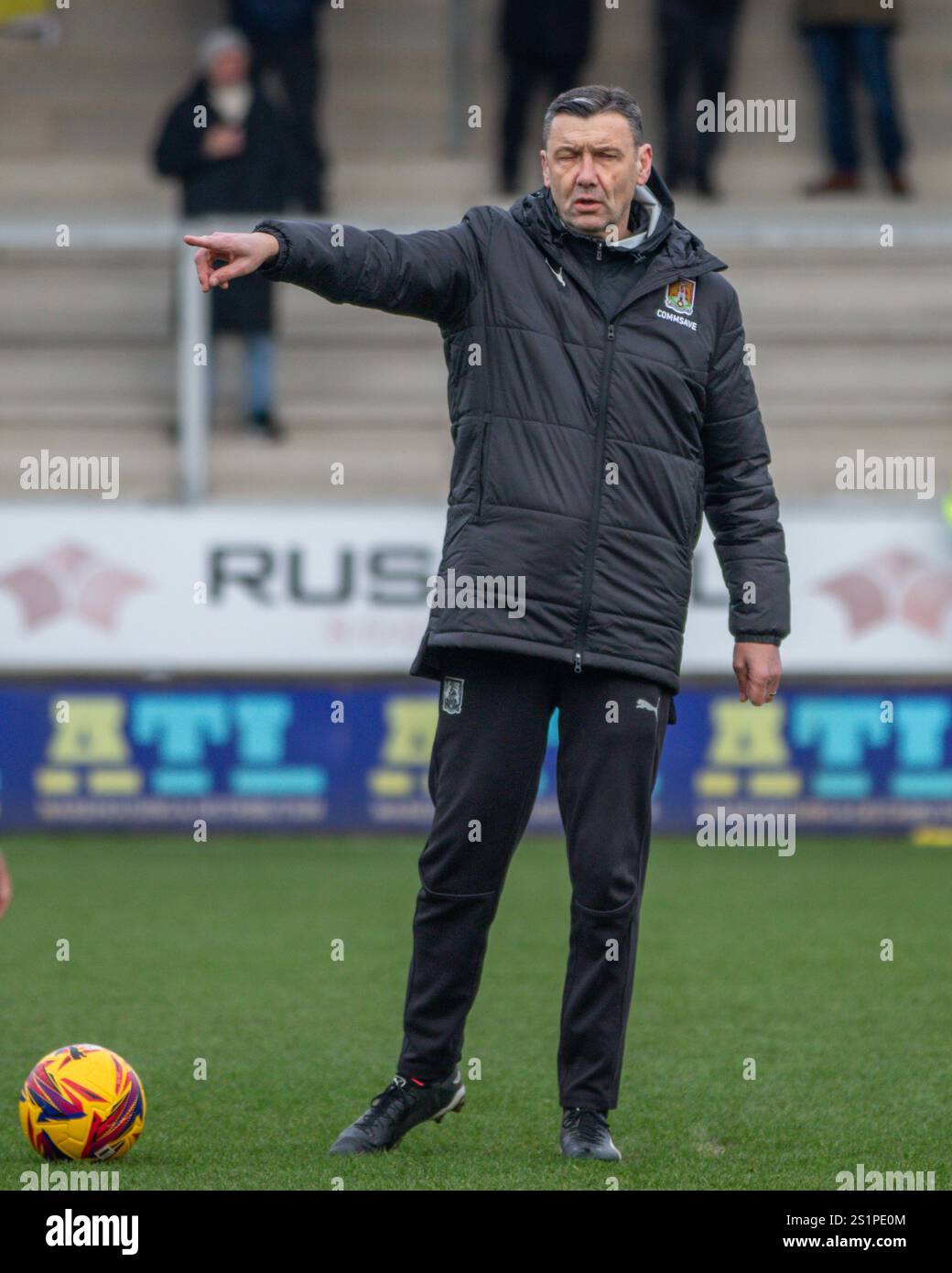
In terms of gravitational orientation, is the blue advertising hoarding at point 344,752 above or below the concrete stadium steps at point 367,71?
below

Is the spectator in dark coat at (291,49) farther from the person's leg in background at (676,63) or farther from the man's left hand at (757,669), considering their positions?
the man's left hand at (757,669)

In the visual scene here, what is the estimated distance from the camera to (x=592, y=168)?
13.4 feet

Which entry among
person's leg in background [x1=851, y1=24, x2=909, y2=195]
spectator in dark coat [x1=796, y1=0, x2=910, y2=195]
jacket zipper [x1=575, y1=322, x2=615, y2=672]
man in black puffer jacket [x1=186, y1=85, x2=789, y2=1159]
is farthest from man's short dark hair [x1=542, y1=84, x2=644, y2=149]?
person's leg in background [x1=851, y1=24, x2=909, y2=195]

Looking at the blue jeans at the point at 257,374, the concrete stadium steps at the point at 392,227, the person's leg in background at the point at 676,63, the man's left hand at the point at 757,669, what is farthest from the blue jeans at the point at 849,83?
the man's left hand at the point at 757,669

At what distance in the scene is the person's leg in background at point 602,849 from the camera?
4125 millimetres

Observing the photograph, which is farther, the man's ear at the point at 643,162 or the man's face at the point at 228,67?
the man's face at the point at 228,67

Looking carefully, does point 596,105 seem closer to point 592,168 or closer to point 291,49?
point 592,168

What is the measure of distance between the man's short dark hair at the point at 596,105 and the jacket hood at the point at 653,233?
111mm

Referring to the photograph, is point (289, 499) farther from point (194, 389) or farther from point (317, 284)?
point (317, 284)

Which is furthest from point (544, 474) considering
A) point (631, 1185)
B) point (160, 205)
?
point (160, 205)

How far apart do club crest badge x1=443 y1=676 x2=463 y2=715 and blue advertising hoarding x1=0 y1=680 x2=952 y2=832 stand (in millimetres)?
6146

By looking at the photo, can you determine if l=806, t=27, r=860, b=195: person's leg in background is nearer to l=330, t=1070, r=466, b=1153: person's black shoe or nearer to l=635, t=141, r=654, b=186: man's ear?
l=635, t=141, r=654, b=186: man's ear

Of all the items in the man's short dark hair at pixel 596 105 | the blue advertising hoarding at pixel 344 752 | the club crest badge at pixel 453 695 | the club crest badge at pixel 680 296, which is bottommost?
the blue advertising hoarding at pixel 344 752

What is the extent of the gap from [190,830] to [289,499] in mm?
1728
